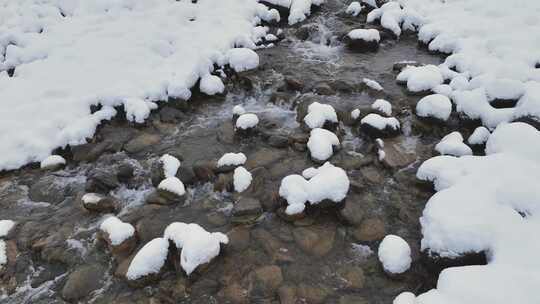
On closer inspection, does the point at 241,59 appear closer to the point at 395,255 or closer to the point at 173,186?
the point at 173,186

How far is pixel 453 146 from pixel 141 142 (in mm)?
4263

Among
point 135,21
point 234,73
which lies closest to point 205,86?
point 234,73

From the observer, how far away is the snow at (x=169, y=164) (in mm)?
5199

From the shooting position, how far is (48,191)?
5.30 meters

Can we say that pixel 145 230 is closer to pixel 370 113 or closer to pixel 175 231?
pixel 175 231

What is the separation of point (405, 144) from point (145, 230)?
11.6 ft

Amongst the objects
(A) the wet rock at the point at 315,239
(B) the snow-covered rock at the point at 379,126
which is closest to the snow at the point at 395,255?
(A) the wet rock at the point at 315,239

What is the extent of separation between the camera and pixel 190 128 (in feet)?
20.6

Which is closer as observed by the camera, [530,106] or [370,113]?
[530,106]

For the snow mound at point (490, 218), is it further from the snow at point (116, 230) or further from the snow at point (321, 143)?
the snow at point (116, 230)

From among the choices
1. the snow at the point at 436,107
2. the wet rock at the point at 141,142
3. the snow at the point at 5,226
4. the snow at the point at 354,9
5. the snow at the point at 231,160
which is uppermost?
the snow at the point at 354,9

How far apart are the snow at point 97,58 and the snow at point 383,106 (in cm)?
241

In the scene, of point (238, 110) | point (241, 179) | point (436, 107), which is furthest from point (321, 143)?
point (436, 107)

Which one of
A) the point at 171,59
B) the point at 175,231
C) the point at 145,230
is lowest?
the point at 145,230
